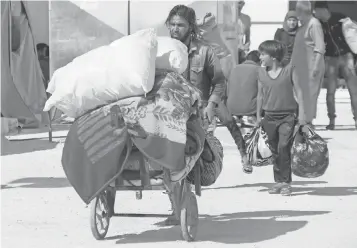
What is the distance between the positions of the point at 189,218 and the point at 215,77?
127cm

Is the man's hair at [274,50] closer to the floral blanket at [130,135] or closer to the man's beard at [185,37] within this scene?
the man's beard at [185,37]

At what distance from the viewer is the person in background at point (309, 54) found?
52.3ft

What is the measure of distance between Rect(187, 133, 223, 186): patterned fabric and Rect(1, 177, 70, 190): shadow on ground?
3016 millimetres

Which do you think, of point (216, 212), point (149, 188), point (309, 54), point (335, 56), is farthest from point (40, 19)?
point (149, 188)

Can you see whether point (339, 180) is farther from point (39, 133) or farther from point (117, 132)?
point (39, 133)

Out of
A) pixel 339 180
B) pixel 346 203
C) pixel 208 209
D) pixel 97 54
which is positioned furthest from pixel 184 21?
pixel 339 180

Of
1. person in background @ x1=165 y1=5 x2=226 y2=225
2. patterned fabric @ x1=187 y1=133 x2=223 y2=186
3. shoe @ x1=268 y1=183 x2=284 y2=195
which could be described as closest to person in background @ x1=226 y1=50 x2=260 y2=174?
shoe @ x1=268 y1=183 x2=284 y2=195

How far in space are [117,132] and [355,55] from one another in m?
10.7

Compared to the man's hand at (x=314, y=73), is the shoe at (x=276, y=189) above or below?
above

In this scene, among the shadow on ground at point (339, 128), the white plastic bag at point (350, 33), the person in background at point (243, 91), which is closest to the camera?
the person in background at point (243, 91)

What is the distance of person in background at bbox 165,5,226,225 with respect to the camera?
8.07 meters

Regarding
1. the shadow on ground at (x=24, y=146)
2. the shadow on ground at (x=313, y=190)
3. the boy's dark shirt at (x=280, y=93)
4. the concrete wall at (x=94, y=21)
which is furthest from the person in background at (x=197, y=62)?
the concrete wall at (x=94, y=21)

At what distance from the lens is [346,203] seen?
9.42m

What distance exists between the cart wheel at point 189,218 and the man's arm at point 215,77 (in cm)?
85
